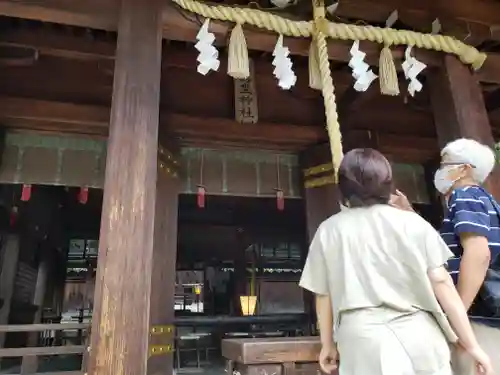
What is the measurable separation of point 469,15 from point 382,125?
5.18 feet

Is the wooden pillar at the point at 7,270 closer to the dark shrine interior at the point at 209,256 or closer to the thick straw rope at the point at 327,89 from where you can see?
the dark shrine interior at the point at 209,256

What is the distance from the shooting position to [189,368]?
720cm

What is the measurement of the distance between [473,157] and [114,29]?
215 cm

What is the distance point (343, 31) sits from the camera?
282cm

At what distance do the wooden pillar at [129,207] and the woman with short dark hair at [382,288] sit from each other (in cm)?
89

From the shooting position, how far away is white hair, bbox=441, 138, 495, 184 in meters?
1.78

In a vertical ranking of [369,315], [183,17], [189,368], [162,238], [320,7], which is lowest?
[189,368]

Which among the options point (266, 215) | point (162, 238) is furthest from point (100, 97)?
point (266, 215)

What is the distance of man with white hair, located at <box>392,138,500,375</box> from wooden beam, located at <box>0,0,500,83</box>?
1.40m

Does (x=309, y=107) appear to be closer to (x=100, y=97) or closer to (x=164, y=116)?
(x=164, y=116)

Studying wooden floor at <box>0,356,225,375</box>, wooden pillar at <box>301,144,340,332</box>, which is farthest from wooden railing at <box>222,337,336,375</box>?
wooden floor at <box>0,356,225,375</box>

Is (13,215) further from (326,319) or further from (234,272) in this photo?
(326,319)

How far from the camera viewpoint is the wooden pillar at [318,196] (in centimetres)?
421

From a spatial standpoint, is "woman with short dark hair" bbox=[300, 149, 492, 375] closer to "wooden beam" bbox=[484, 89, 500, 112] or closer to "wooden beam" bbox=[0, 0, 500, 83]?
"wooden beam" bbox=[0, 0, 500, 83]
